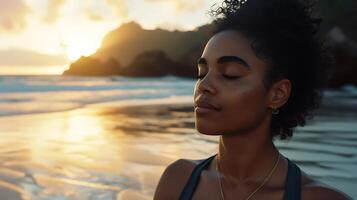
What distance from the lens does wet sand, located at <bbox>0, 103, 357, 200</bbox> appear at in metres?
5.18

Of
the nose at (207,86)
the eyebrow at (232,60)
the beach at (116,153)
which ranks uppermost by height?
the eyebrow at (232,60)

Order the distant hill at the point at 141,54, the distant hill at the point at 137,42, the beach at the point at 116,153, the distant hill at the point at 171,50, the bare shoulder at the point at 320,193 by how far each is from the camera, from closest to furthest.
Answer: the bare shoulder at the point at 320,193
the beach at the point at 116,153
the distant hill at the point at 171,50
the distant hill at the point at 141,54
the distant hill at the point at 137,42

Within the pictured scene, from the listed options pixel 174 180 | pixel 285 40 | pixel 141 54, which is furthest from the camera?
pixel 141 54

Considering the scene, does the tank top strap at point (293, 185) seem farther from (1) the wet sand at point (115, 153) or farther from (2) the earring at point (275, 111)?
(1) the wet sand at point (115, 153)

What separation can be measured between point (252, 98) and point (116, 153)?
567 centimetres

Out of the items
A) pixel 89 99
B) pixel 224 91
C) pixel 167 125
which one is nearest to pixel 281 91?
pixel 224 91

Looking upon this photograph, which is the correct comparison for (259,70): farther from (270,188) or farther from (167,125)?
(167,125)

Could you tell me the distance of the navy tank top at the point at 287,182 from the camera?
1675mm

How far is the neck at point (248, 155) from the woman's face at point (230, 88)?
0.07 m

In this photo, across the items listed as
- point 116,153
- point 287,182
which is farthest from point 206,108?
point 116,153

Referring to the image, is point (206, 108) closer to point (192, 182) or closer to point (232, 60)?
point (232, 60)

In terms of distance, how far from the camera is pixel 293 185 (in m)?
1.70

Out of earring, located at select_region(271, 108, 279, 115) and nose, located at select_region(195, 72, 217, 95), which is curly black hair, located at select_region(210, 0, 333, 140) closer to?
earring, located at select_region(271, 108, 279, 115)

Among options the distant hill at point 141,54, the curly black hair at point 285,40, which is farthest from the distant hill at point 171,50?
the curly black hair at point 285,40
